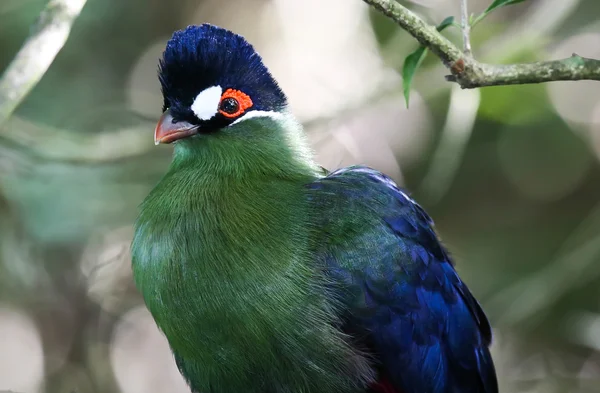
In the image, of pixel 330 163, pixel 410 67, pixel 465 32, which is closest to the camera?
pixel 465 32

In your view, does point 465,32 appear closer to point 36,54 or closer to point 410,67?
point 410,67

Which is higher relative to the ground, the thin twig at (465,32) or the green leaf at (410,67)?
the thin twig at (465,32)

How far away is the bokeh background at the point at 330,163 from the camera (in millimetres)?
4379

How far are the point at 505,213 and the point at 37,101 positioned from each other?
10.9 ft

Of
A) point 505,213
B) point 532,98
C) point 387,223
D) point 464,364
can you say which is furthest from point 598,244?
point 387,223

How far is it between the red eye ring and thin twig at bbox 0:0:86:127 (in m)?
0.54

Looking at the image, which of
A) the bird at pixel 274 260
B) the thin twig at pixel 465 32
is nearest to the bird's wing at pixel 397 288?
the bird at pixel 274 260

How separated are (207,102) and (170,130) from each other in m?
0.15

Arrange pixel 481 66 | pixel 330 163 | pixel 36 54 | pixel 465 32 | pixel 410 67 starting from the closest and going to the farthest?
A: 1. pixel 481 66
2. pixel 465 32
3. pixel 410 67
4. pixel 36 54
5. pixel 330 163

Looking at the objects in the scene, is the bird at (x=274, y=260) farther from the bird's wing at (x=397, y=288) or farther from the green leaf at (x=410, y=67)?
the green leaf at (x=410, y=67)

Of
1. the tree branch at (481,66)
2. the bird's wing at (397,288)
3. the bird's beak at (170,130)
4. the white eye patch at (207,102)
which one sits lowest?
the bird's wing at (397,288)

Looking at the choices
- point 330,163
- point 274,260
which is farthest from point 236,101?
point 330,163

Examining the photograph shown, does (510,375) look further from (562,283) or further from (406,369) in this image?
(406,369)

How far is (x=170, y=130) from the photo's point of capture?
2641 millimetres
